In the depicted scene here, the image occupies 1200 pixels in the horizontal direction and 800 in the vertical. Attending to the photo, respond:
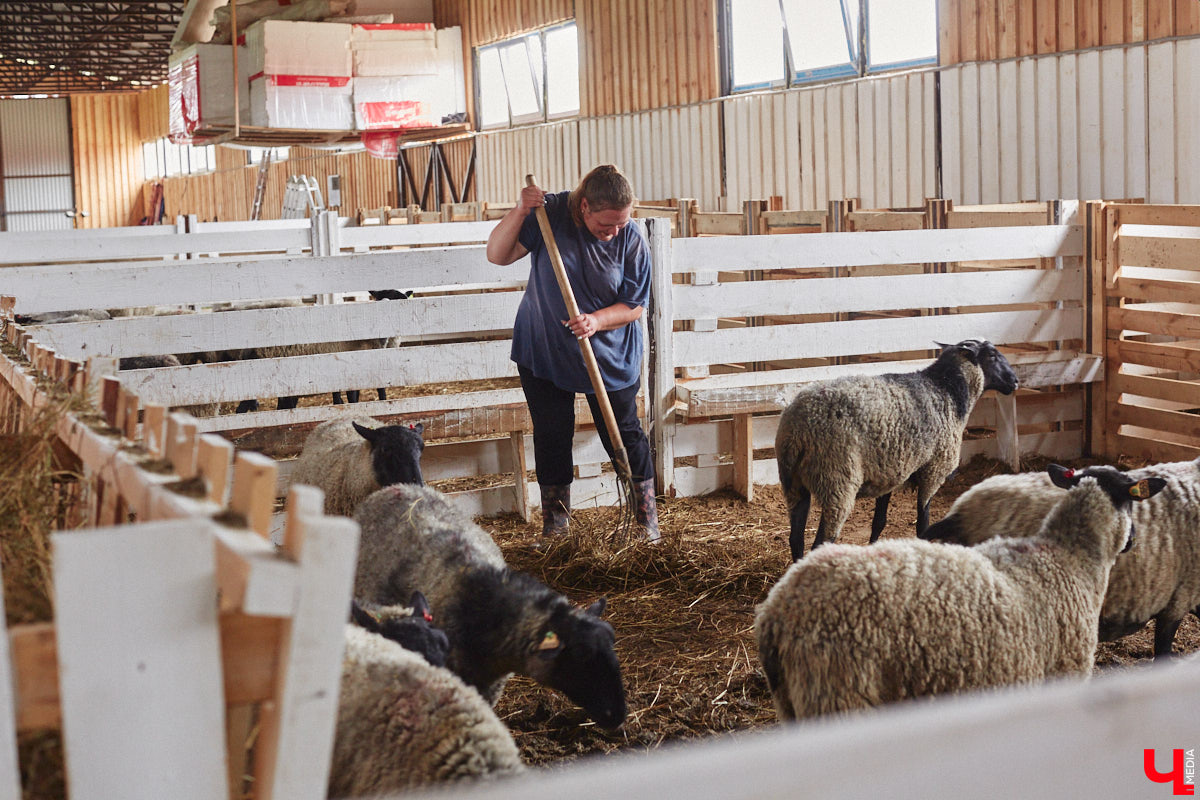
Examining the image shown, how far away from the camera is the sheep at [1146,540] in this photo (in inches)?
151

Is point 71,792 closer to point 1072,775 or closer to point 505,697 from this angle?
point 1072,775

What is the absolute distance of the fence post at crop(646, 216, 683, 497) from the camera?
21.2ft

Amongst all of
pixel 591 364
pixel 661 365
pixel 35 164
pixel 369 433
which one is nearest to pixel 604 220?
pixel 591 364

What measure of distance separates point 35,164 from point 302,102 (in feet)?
93.5

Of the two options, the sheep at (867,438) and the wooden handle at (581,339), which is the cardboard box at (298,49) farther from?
the sheep at (867,438)

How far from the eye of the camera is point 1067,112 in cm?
1007

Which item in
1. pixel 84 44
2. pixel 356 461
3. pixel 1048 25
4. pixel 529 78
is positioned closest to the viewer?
pixel 356 461

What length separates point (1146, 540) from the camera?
387 centimetres

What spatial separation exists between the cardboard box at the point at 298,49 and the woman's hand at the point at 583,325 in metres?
8.80

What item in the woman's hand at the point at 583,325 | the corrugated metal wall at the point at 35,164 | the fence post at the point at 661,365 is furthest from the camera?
the corrugated metal wall at the point at 35,164

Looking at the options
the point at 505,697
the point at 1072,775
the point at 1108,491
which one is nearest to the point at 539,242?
the point at 505,697

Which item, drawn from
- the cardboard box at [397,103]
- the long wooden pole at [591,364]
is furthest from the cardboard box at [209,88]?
the long wooden pole at [591,364]

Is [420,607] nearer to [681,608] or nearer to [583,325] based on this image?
[681,608]

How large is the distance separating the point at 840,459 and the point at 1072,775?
4.30 meters
